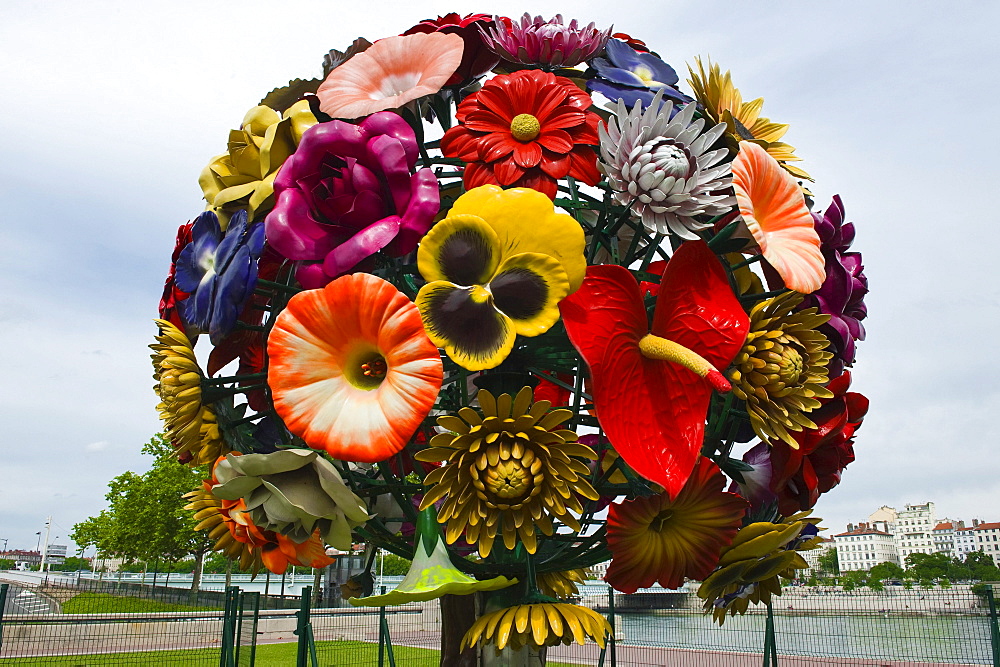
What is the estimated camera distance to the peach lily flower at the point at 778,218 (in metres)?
3.88

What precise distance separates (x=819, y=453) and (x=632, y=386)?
4.84 ft

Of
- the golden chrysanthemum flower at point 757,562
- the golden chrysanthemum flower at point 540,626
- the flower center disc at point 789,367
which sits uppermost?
the flower center disc at point 789,367

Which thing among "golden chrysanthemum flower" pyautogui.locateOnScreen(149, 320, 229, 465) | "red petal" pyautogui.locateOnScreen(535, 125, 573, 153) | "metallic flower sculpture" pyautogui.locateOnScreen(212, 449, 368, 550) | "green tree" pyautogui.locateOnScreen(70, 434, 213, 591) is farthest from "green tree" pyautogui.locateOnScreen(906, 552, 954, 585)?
"metallic flower sculpture" pyautogui.locateOnScreen(212, 449, 368, 550)

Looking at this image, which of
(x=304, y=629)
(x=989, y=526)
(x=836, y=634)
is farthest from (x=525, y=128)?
(x=989, y=526)

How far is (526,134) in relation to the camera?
421 centimetres

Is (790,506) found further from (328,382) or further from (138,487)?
(138,487)

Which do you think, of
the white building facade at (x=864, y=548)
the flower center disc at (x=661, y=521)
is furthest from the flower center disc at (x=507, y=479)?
the white building facade at (x=864, y=548)

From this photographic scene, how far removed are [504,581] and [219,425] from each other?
2.04 meters

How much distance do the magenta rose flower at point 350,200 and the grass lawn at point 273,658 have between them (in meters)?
10.7

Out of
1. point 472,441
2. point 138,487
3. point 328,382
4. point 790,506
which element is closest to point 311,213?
point 328,382

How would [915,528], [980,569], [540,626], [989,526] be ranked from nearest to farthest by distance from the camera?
1. [540,626]
2. [980,569]
3. [989,526]
4. [915,528]

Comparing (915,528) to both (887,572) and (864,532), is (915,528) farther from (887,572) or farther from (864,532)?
(887,572)

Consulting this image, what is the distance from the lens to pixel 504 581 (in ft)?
12.9

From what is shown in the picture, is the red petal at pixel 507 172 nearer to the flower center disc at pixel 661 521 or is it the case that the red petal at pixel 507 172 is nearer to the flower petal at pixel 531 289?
the flower petal at pixel 531 289
